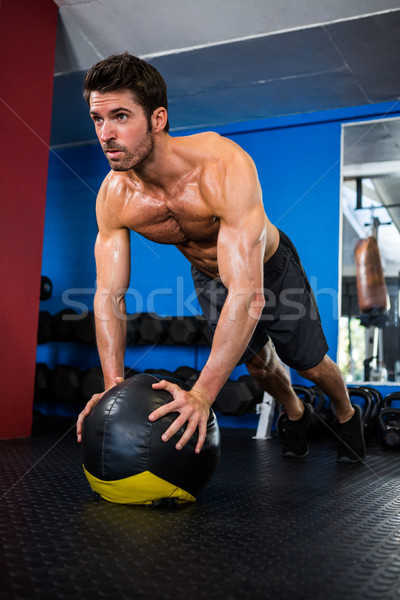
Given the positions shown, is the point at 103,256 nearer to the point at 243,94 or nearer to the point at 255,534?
the point at 255,534

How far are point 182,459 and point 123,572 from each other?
420 mm

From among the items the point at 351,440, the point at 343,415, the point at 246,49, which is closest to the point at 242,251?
the point at 343,415

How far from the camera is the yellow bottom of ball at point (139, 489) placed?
1316 millimetres

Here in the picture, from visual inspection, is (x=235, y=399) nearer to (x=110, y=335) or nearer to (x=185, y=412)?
(x=110, y=335)

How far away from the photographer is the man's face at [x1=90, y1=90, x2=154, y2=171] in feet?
4.75

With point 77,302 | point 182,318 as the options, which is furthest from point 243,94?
point 77,302

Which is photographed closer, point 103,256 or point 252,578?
point 252,578

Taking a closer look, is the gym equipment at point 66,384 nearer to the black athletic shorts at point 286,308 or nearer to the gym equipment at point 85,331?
the gym equipment at point 85,331

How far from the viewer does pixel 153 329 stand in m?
3.95

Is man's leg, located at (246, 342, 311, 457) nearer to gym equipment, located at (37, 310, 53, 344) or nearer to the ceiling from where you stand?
the ceiling

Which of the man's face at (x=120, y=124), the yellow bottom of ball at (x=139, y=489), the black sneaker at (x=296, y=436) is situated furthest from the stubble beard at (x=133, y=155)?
the black sneaker at (x=296, y=436)

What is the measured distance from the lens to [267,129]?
4.19m

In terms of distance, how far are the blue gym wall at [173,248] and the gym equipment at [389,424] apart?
0.66 metres

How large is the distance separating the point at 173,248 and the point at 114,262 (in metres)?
2.62
